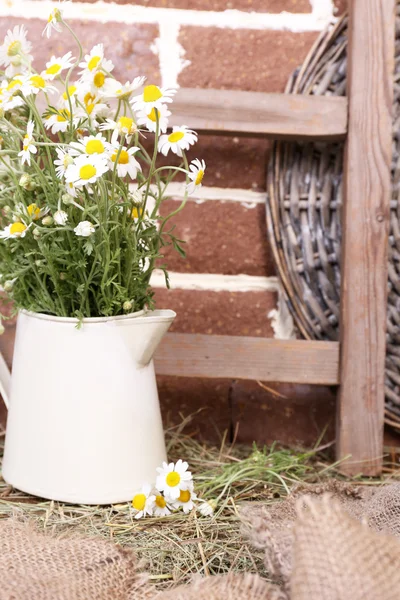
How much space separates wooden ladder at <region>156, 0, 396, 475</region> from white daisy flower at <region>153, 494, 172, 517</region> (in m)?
0.21

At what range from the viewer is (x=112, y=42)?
3.03ft

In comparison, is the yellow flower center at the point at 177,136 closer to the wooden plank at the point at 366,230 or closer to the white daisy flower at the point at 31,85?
the white daisy flower at the point at 31,85

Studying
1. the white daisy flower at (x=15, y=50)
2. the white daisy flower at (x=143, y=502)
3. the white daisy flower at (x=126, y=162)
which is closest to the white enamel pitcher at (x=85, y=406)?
the white daisy flower at (x=143, y=502)

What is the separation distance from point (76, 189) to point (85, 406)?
0.71 feet

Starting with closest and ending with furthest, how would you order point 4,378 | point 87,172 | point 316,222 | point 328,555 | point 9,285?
point 328,555 → point 87,172 → point 9,285 → point 4,378 → point 316,222

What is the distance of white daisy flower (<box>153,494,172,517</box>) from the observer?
2.22 ft

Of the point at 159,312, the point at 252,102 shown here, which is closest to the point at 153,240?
the point at 159,312

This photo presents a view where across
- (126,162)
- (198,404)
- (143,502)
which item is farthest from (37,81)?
(198,404)

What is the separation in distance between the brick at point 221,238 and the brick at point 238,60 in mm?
170

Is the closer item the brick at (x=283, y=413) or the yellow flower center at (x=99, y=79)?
the yellow flower center at (x=99, y=79)

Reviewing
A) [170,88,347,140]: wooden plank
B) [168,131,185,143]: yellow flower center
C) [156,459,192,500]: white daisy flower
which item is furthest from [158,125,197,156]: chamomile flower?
[156,459,192,500]: white daisy flower

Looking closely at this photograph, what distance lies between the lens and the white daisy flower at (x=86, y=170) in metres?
0.57

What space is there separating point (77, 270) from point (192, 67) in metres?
0.42

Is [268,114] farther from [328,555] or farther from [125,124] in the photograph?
[328,555]
